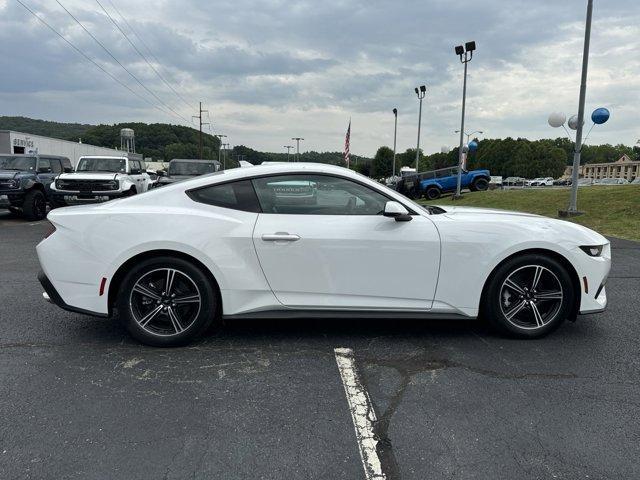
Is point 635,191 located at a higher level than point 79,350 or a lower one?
higher

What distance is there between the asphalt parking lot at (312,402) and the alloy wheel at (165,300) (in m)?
0.21

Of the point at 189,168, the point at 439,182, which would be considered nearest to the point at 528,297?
the point at 189,168

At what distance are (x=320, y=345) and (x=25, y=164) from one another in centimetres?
1337

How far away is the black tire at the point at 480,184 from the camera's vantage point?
27969 mm

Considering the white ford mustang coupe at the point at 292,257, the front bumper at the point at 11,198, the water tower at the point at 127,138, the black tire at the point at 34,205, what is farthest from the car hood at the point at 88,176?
the water tower at the point at 127,138

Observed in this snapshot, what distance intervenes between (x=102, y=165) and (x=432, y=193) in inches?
714

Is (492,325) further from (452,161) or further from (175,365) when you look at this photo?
(452,161)

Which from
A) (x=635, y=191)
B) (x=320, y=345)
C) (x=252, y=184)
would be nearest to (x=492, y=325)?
(x=320, y=345)

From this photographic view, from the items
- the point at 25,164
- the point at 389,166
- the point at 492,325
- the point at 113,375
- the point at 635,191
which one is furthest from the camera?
the point at 389,166

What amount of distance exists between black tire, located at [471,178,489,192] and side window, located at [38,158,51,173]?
21.7 m

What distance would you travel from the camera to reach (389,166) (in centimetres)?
9400

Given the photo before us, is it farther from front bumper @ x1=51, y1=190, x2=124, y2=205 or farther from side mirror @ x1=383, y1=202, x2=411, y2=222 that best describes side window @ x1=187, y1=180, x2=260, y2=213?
front bumper @ x1=51, y1=190, x2=124, y2=205

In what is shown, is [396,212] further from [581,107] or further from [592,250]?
[581,107]

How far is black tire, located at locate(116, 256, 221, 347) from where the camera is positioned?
12.0 ft
